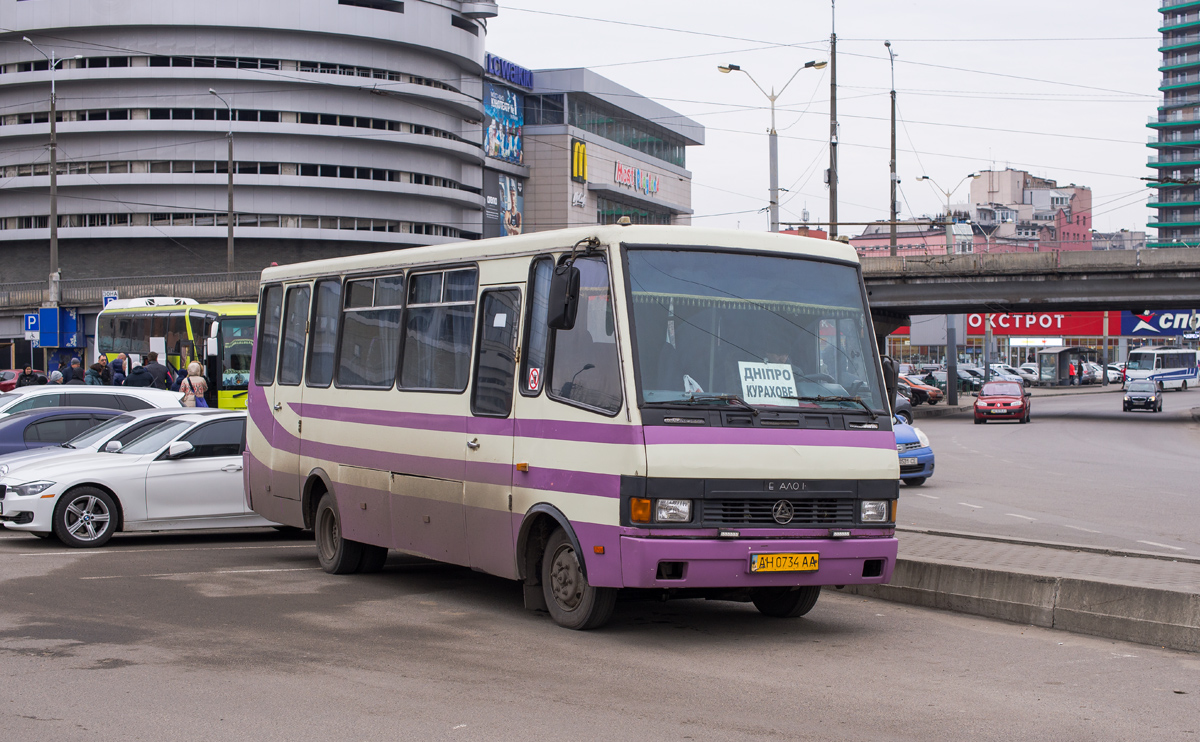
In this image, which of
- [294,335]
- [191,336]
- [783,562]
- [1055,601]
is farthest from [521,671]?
[191,336]

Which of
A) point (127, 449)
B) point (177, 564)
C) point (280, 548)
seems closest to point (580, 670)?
point (177, 564)

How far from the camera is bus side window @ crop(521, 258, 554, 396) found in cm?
891

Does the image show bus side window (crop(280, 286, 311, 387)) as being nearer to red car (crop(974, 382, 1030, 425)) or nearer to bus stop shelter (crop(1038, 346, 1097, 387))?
red car (crop(974, 382, 1030, 425))

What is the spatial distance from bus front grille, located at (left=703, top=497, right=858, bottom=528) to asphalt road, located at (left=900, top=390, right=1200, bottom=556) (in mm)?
5566

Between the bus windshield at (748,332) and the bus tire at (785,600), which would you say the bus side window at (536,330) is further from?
the bus tire at (785,600)

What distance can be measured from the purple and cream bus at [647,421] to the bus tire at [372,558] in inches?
46.1

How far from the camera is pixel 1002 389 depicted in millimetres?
49094

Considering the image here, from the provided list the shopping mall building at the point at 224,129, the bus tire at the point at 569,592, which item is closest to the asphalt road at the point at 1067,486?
the bus tire at the point at 569,592

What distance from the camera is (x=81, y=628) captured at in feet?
28.4

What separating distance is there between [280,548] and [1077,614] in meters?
8.40

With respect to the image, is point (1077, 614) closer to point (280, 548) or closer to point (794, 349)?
point (794, 349)

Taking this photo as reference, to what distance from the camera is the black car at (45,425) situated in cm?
1633

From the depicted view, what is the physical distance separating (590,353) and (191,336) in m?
29.3

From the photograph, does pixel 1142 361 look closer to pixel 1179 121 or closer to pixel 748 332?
pixel 1179 121
